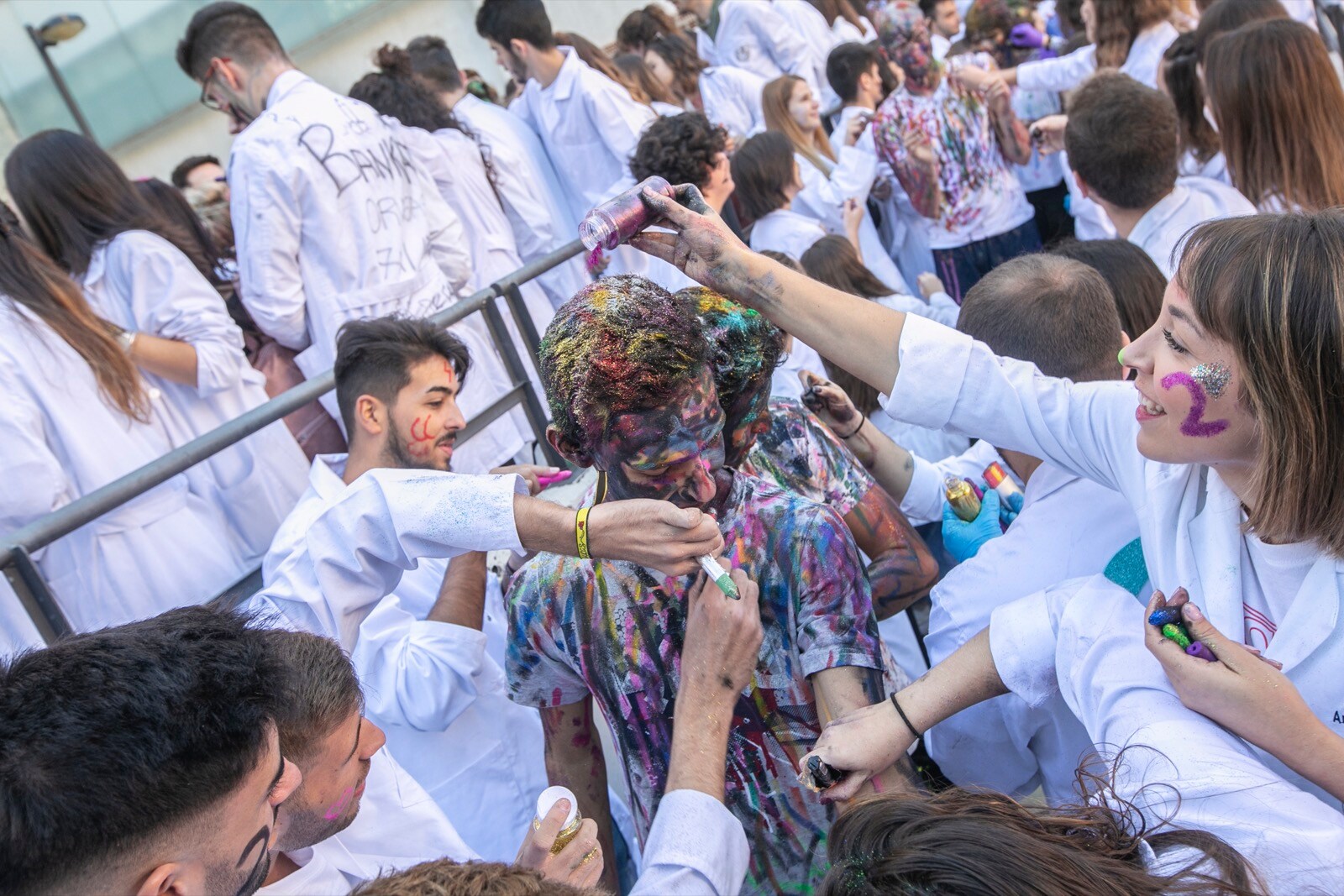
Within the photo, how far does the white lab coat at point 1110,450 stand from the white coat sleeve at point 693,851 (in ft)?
2.48

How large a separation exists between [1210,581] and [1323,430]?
0.28m

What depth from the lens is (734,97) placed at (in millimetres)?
7508

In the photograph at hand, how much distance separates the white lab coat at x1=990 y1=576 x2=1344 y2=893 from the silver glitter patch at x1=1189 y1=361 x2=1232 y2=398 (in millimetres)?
328

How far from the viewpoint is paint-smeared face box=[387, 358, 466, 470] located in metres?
2.65

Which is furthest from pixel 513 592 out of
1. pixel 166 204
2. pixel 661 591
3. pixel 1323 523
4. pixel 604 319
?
pixel 166 204

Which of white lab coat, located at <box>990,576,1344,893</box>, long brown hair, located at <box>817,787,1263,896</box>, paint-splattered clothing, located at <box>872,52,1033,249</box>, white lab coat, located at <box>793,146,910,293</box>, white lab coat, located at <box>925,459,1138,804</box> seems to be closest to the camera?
long brown hair, located at <box>817,787,1263,896</box>

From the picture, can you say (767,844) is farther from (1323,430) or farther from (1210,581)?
(1323,430)

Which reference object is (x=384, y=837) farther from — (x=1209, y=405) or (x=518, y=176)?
(x=518, y=176)

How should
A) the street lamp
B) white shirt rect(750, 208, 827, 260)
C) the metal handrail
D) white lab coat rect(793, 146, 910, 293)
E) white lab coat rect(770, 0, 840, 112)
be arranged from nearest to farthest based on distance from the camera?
1. the metal handrail
2. white shirt rect(750, 208, 827, 260)
3. white lab coat rect(793, 146, 910, 293)
4. the street lamp
5. white lab coat rect(770, 0, 840, 112)

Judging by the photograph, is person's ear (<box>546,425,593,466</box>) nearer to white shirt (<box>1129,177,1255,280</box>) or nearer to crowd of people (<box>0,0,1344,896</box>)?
crowd of people (<box>0,0,1344,896</box>)

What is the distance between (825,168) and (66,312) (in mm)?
4120

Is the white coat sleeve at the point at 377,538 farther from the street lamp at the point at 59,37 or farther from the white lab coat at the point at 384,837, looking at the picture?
the street lamp at the point at 59,37

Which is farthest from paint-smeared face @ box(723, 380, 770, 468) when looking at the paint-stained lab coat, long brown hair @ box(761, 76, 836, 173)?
long brown hair @ box(761, 76, 836, 173)

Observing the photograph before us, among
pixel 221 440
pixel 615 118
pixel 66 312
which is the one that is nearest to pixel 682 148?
pixel 615 118
